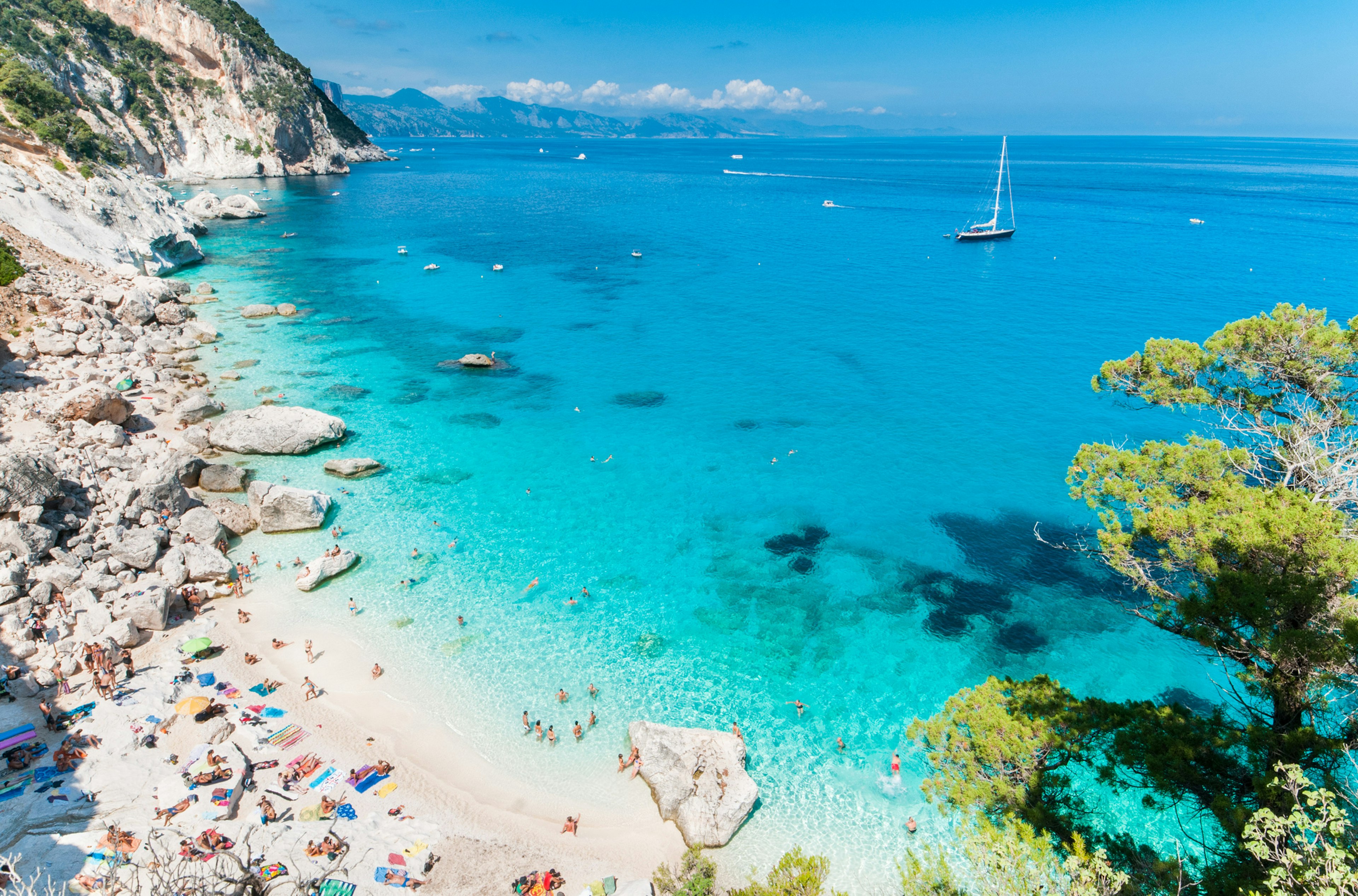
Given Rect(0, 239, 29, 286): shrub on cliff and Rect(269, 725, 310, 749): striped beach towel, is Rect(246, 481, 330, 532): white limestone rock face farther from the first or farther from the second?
Rect(0, 239, 29, 286): shrub on cliff

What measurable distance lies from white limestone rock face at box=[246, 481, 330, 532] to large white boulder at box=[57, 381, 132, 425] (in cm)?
1227

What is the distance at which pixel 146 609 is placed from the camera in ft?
81.5

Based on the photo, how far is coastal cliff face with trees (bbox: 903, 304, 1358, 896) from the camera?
37.4 feet

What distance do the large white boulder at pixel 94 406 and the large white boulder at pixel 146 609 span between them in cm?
1650

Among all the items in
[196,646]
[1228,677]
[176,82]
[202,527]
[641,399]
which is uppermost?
[176,82]

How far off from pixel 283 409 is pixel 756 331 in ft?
130

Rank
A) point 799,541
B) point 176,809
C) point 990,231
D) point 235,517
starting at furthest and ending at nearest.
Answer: point 990,231, point 799,541, point 235,517, point 176,809

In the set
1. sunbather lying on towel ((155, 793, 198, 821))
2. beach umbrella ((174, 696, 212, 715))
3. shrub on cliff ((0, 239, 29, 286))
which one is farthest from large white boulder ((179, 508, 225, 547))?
shrub on cliff ((0, 239, 29, 286))

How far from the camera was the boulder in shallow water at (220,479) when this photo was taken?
3406cm

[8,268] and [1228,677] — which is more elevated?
[8,268]

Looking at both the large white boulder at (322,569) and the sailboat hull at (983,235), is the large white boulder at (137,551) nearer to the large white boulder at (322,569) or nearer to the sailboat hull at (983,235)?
the large white boulder at (322,569)

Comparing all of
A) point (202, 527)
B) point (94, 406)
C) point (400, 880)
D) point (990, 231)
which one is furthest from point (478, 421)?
point (990, 231)

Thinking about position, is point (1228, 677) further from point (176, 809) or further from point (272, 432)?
point (272, 432)

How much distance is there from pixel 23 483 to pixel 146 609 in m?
8.55
